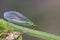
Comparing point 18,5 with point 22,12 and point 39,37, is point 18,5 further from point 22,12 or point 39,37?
point 39,37

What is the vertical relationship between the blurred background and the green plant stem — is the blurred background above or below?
above

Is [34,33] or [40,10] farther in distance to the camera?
[40,10]

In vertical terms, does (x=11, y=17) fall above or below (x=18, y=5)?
below

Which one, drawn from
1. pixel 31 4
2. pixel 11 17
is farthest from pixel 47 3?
pixel 11 17

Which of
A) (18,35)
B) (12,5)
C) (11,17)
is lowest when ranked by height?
(18,35)

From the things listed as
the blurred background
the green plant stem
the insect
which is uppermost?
the blurred background

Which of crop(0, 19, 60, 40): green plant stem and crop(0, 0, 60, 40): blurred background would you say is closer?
crop(0, 19, 60, 40): green plant stem

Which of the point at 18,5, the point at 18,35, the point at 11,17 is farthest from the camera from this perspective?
the point at 18,5
